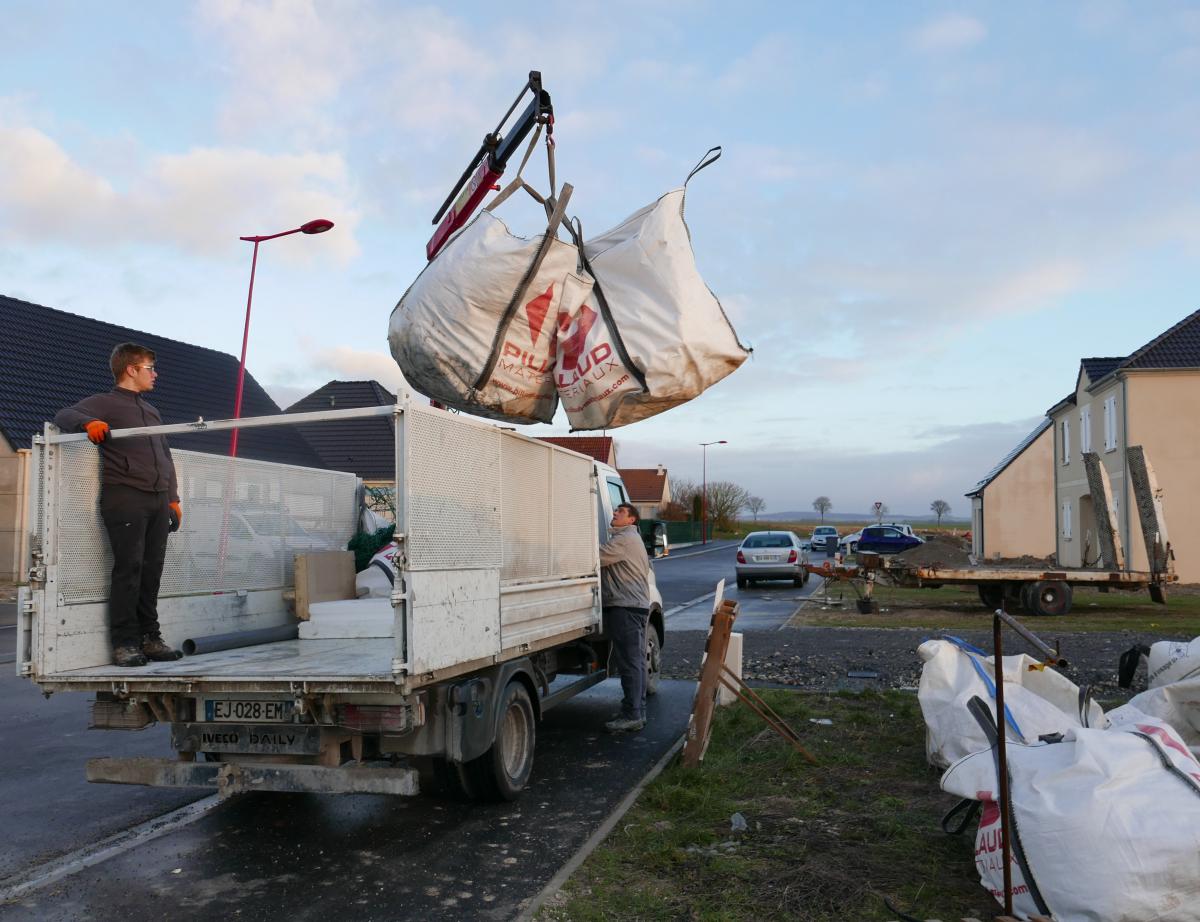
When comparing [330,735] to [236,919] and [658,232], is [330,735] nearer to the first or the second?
[236,919]

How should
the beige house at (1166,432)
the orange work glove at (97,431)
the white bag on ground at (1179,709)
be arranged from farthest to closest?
the beige house at (1166,432) < the white bag on ground at (1179,709) < the orange work glove at (97,431)

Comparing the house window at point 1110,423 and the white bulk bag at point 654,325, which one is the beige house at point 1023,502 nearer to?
the house window at point 1110,423

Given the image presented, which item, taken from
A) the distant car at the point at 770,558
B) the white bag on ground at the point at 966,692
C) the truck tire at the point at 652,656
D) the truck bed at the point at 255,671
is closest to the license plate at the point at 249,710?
the truck bed at the point at 255,671

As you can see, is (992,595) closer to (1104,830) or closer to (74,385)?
(1104,830)

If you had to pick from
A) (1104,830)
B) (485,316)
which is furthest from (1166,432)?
(1104,830)

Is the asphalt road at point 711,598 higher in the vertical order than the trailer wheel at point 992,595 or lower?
lower

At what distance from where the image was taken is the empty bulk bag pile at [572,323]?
535 cm

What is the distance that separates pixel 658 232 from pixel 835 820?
3388mm

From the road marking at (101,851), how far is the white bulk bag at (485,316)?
9.48 ft

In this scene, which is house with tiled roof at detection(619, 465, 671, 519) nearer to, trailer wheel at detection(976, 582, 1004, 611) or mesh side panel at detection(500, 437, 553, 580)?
trailer wheel at detection(976, 582, 1004, 611)

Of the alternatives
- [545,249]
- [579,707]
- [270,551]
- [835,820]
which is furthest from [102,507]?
[579,707]

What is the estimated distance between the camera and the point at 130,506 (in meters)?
5.43

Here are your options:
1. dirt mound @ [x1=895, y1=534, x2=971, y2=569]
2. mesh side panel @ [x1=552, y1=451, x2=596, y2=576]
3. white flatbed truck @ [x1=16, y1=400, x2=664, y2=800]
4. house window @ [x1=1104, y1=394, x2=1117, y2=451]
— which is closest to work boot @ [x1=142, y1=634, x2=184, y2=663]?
white flatbed truck @ [x1=16, y1=400, x2=664, y2=800]

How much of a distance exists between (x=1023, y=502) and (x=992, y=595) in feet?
75.6
